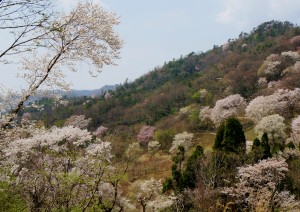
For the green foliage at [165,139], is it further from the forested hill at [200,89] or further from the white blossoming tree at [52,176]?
the white blossoming tree at [52,176]

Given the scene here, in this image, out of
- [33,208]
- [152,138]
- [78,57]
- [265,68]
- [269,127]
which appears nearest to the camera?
[78,57]

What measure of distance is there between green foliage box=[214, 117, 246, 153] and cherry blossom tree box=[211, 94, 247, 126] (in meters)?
19.0

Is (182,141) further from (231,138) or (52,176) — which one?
(52,176)

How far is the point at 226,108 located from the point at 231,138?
871 inches

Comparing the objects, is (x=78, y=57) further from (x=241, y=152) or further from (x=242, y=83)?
(x=242, y=83)

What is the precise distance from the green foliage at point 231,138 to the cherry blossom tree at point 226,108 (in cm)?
1896

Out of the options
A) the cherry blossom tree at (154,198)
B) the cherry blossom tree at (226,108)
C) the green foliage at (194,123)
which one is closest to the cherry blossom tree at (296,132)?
the cherry blossom tree at (226,108)

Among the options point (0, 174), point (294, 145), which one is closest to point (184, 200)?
point (294, 145)

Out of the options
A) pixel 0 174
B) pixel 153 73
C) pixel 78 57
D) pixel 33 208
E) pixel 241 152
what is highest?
pixel 153 73

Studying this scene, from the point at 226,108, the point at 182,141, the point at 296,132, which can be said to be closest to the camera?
the point at 296,132

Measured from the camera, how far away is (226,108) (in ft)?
165

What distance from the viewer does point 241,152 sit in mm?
26703

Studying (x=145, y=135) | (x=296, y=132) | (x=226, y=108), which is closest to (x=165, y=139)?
(x=145, y=135)

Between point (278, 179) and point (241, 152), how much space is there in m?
4.73
